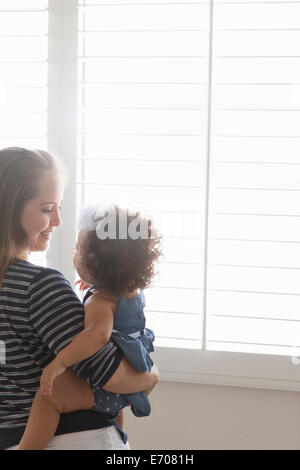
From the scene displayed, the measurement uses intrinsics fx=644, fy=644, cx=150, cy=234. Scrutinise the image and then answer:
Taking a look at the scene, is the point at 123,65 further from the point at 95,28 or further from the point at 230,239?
the point at 230,239

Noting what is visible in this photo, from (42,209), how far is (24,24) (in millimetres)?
1082

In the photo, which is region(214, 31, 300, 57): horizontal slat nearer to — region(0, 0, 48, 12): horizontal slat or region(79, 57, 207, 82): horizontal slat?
region(79, 57, 207, 82): horizontal slat

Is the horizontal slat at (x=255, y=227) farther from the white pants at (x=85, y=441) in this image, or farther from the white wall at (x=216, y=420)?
the white pants at (x=85, y=441)

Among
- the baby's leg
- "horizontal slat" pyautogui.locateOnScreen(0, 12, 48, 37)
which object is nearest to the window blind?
"horizontal slat" pyautogui.locateOnScreen(0, 12, 48, 37)

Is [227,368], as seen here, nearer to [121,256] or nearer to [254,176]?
[254,176]

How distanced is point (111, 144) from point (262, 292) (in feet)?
2.18

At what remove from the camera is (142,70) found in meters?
2.01

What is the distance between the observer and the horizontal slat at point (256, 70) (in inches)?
75.7

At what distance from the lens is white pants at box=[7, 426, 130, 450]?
1206mm

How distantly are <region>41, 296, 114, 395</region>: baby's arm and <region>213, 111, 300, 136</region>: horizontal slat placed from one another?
0.91 m

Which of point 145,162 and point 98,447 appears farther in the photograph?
point 145,162

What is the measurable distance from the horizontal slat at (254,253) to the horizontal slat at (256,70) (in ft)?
1.61

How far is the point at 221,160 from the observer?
1.97 metres
